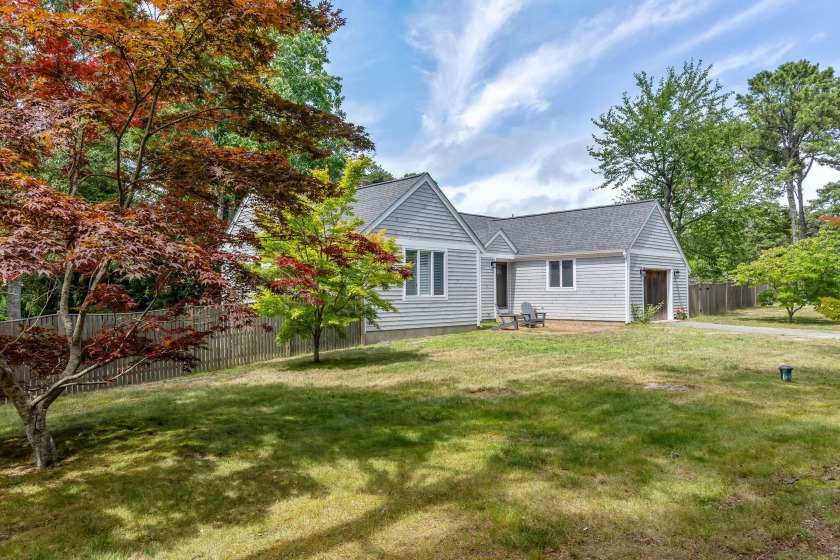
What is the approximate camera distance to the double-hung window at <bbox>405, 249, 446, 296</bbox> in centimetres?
1662

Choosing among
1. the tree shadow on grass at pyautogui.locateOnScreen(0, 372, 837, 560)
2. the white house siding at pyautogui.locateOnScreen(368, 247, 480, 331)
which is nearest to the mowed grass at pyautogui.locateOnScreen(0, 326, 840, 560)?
the tree shadow on grass at pyautogui.locateOnScreen(0, 372, 837, 560)

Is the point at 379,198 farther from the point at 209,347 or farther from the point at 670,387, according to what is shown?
the point at 670,387

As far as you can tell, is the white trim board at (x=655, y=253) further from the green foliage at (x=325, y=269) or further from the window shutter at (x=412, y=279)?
the green foliage at (x=325, y=269)

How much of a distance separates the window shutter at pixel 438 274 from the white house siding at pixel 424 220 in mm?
657

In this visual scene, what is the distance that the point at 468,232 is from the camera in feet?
60.5

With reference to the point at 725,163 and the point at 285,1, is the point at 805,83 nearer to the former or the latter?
the point at 725,163

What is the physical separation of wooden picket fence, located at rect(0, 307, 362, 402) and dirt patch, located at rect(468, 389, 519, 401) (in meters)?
4.29

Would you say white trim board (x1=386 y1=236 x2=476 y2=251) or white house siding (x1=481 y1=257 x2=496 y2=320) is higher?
white trim board (x1=386 y1=236 x2=476 y2=251)

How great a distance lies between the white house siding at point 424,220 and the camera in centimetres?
1603

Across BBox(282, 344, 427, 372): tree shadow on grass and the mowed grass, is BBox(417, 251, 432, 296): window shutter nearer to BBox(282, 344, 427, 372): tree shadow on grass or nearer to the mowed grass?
BBox(282, 344, 427, 372): tree shadow on grass

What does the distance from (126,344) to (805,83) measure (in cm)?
5374

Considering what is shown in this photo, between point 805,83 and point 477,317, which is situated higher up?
point 805,83

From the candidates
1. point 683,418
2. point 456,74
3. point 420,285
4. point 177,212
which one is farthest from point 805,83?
point 177,212

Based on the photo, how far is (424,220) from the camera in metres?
16.9
